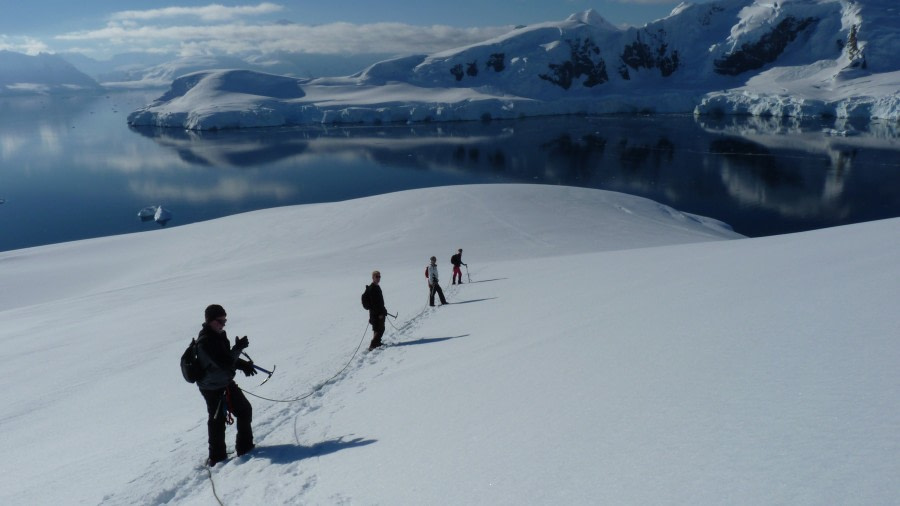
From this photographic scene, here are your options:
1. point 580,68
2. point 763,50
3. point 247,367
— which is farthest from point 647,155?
point 763,50

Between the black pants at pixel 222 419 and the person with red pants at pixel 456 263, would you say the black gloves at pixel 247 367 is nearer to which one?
the black pants at pixel 222 419

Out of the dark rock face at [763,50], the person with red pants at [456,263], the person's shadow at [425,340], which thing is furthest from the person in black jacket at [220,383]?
the dark rock face at [763,50]

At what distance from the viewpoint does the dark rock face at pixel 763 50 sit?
123 metres

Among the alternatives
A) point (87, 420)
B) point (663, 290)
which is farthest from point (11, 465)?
point (663, 290)

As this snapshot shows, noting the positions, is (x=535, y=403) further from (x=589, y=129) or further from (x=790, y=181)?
(x=589, y=129)

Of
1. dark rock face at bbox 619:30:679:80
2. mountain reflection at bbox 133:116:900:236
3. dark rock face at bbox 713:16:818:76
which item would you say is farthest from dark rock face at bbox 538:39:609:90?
dark rock face at bbox 713:16:818:76

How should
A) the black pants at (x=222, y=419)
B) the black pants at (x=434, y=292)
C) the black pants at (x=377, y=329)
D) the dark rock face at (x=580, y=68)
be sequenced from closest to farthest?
1. the black pants at (x=222, y=419)
2. the black pants at (x=377, y=329)
3. the black pants at (x=434, y=292)
4. the dark rock face at (x=580, y=68)

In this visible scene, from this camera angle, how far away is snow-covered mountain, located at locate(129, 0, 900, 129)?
10538 cm

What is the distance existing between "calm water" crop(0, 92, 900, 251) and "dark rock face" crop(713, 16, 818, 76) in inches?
1486

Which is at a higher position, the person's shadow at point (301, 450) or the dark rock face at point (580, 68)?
the dark rock face at point (580, 68)

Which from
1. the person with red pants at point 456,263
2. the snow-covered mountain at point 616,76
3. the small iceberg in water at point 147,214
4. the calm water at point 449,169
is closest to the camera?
the person with red pants at point 456,263

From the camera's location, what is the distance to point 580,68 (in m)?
132

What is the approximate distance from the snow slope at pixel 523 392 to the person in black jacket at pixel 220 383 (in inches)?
9.6

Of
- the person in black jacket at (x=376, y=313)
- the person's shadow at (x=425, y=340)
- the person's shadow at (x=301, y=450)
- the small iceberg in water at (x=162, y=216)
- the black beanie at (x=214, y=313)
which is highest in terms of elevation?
the black beanie at (x=214, y=313)
